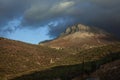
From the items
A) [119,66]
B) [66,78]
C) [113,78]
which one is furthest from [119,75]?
[66,78]

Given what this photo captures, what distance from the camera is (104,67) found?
184 metres

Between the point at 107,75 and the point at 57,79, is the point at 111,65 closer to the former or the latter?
the point at 107,75

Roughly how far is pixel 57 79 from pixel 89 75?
30976 millimetres

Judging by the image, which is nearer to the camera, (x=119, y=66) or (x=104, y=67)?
(x=119, y=66)

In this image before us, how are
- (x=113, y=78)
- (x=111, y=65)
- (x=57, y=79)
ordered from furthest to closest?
(x=57, y=79) → (x=111, y=65) → (x=113, y=78)

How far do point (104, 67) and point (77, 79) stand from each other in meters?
21.6

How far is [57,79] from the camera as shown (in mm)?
195500

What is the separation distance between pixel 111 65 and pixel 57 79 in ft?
117

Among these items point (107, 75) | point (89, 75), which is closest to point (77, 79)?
point (89, 75)

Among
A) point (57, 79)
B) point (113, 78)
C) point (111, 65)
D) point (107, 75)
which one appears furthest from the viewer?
point (57, 79)

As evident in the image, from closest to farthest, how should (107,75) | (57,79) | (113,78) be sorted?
Answer: (113,78)
(107,75)
(57,79)

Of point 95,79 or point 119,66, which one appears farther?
point 119,66

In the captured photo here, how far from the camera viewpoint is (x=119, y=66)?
17075cm

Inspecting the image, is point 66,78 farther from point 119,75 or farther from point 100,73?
point 119,75
